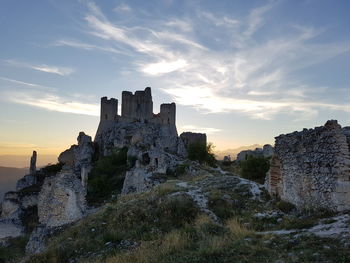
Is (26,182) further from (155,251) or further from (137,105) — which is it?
(155,251)

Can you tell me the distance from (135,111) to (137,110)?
457mm

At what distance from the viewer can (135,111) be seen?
65062 mm

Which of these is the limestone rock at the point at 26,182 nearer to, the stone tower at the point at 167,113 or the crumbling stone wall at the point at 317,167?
the stone tower at the point at 167,113

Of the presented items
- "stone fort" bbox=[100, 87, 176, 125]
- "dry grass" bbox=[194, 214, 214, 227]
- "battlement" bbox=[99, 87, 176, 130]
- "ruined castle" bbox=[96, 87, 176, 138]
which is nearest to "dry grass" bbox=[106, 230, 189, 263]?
"dry grass" bbox=[194, 214, 214, 227]

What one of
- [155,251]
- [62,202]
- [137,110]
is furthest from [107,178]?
[155,251]

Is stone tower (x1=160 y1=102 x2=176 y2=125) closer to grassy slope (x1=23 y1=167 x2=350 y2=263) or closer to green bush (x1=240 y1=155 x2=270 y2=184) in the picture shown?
green bush (x1=240 y1=155 x2=270 y2=184)

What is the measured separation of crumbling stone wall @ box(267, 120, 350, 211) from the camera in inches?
353

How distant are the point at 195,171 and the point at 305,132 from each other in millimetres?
19379

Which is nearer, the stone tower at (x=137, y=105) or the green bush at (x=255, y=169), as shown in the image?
the green bush at (x=255, y=169)

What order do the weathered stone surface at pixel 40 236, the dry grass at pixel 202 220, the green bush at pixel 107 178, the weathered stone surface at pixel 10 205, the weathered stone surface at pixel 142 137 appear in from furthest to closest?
the weathered stone surface at pixel 10 205
the green bush at pixel 107 178
the weathered stone surface at pixel 142 137
the weathered stone surface at pixel 40 236
the dry grass at pixel 202 220

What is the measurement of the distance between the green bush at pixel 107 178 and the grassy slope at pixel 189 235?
20324 mm

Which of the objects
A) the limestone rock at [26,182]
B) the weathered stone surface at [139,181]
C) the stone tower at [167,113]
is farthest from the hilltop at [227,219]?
the stone tower at [167,113]

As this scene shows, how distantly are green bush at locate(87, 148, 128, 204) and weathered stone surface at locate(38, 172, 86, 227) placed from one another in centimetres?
1789

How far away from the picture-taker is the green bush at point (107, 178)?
34719 mm
